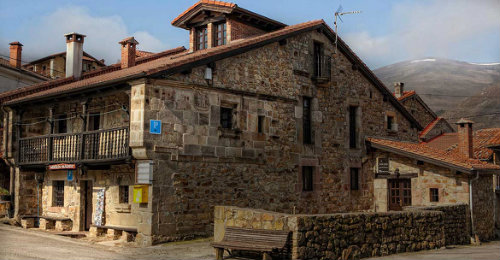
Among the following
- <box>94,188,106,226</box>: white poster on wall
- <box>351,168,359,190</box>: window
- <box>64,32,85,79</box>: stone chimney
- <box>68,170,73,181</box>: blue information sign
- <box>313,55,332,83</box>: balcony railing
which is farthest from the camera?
<box>64,32,85,79</box>: stone chimney

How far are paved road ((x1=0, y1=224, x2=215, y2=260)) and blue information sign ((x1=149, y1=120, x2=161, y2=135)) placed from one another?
3252mm

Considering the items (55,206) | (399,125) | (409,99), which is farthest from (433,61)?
(55,206)

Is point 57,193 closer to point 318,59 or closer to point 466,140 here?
point 318,59

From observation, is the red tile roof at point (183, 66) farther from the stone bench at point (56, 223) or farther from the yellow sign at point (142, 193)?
the stone bench at point (56, 223)

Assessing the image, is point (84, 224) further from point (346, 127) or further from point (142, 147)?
point (346, 127)

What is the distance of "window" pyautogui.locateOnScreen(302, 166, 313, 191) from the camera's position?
20219 mm

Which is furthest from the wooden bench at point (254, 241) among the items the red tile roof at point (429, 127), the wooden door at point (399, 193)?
the red tile roof at point (429, 127)

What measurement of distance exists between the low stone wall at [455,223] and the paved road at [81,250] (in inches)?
292

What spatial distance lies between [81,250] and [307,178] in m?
9.34

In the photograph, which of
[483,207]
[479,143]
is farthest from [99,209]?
[479,143]

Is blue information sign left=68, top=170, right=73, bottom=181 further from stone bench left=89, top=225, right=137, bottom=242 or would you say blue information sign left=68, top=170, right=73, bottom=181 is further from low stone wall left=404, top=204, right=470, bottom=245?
low stone wall left=404, top=204, right=470, bottom=245

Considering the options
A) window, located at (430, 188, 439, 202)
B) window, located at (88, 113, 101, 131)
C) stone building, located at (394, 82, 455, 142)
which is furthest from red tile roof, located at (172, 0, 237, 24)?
stone building, located at (394, 82, 455, 142)

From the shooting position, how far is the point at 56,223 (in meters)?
19.5

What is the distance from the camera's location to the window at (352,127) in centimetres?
2273
